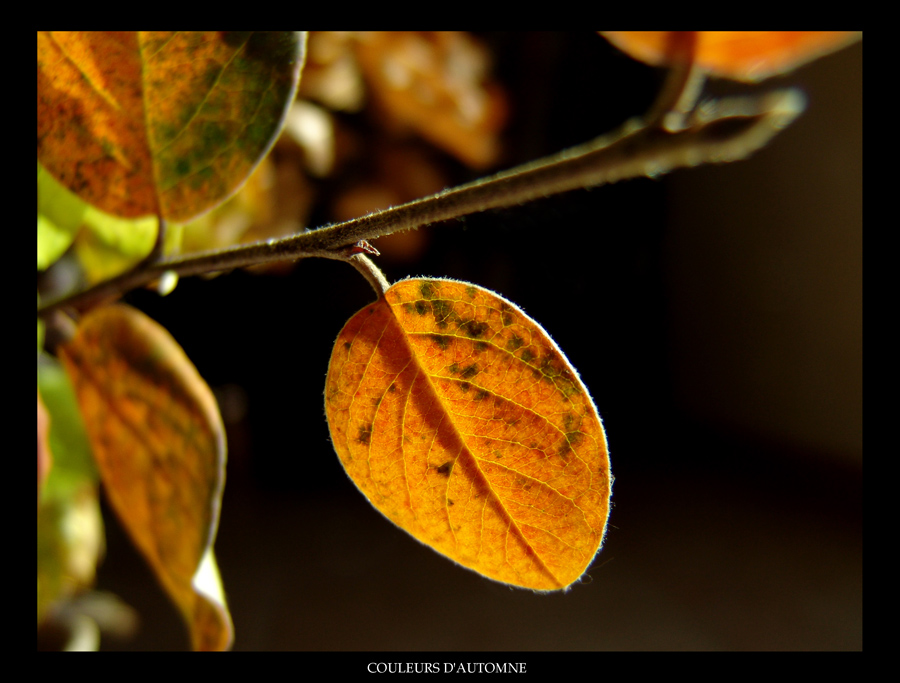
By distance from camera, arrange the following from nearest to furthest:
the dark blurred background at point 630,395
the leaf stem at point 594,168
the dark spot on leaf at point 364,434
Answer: the leaf stem at point 594,168, the dark spot on leaf at point 364,434, the dark blurred background at point 630,395

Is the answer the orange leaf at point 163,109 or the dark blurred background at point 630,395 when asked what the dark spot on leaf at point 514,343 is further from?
the dark blurred background at point 630,395

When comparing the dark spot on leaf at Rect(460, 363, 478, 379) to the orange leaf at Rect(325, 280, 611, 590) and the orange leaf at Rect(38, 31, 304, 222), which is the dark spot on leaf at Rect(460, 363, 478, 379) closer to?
the orange leaf at Rect(325, 280, 611, 590)

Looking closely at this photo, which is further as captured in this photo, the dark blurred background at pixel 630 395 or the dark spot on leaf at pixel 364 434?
the dark blurred background at pixel 630 395

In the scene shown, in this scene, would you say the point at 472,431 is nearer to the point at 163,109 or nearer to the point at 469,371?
the point at 469,371

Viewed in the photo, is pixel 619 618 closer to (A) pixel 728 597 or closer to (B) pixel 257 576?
(A) pixel 728 597

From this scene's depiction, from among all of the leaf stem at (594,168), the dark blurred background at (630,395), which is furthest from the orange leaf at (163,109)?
the dark blurred background at (630,395)

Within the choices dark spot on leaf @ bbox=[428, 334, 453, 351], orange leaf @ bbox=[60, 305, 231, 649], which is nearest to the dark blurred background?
orange leaf @ bbox=[60, 305, 231, 649]

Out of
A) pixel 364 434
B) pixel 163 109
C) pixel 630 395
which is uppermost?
pixel 630 395

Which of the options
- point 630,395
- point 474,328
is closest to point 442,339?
point 474,328
